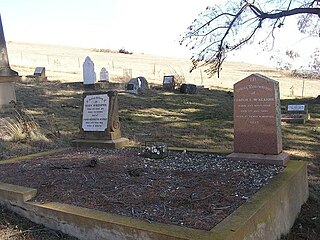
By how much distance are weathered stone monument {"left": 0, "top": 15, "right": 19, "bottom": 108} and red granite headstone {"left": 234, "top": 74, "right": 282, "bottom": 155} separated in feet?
21.3

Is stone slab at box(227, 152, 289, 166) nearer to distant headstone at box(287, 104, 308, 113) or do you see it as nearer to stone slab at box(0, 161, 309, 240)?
stone slab at box(0, 161, 309, 240)

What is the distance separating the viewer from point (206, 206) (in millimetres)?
4016

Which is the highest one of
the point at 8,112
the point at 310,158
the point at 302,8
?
the point at 302,8

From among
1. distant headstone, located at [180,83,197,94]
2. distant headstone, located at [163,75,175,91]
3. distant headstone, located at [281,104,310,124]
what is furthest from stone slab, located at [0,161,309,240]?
distant headstone, located at [163,75,175,91]

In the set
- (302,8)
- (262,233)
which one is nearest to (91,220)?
(262,233)

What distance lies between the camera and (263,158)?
5.82 meters

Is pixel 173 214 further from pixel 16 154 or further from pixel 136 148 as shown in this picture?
pixel 16 154

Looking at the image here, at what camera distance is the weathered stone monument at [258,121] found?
5.86 metres

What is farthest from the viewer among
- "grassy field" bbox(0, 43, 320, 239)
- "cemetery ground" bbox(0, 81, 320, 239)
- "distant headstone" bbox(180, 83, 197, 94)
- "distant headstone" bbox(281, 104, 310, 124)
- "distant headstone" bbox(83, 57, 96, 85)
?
"distant headstone" bbox(180, 83, 197, 94)

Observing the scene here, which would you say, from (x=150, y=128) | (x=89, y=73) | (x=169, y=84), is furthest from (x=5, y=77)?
(x=169, y=84)

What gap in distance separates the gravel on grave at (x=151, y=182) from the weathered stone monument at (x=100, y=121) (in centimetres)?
89

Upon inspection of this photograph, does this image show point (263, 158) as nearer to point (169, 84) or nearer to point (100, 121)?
point (100, 121)

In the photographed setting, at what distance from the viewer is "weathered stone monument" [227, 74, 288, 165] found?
19.2 feet

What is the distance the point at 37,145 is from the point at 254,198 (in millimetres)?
5691
